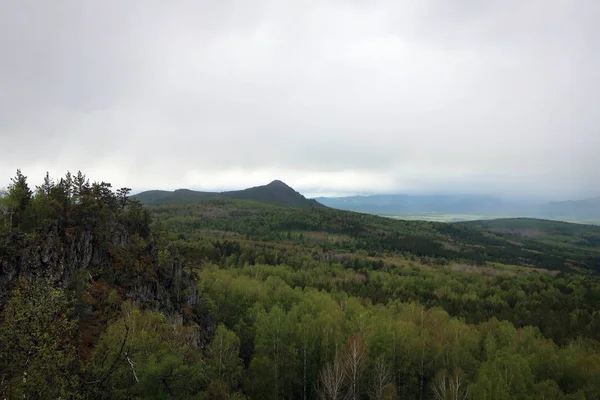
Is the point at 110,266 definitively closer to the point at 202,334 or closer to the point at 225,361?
the point at 202,334

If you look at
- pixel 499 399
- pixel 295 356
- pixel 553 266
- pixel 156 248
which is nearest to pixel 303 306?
pixel 295 356

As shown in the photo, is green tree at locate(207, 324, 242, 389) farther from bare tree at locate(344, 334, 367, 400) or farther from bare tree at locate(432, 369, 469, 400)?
bare tree at locate(432, 369, 469, 400)

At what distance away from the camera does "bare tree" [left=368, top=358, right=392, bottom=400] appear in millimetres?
40438

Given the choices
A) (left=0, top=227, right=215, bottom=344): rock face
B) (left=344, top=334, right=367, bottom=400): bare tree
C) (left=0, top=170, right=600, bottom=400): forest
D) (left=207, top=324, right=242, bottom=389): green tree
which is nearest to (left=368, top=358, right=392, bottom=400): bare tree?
(left=0, top=170, right=600, bottom=400): forest

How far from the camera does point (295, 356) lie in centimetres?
5191

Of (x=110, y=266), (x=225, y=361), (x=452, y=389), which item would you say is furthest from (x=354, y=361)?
(x=110, y=266)

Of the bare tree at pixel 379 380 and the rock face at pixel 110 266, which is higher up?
the rock face at pixel 110 266

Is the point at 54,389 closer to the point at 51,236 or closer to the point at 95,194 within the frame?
the point at 51,236

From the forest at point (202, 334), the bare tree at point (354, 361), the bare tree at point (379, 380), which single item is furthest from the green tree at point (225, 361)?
the bare tree at point (379, 380)

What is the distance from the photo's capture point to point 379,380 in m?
41.9

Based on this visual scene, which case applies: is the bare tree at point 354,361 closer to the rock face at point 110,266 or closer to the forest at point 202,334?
the forest at point 202,334

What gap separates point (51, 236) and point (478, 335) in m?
70.1

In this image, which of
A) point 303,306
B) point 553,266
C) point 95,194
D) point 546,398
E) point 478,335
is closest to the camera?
point 546,398

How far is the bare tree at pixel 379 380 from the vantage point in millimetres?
40438
